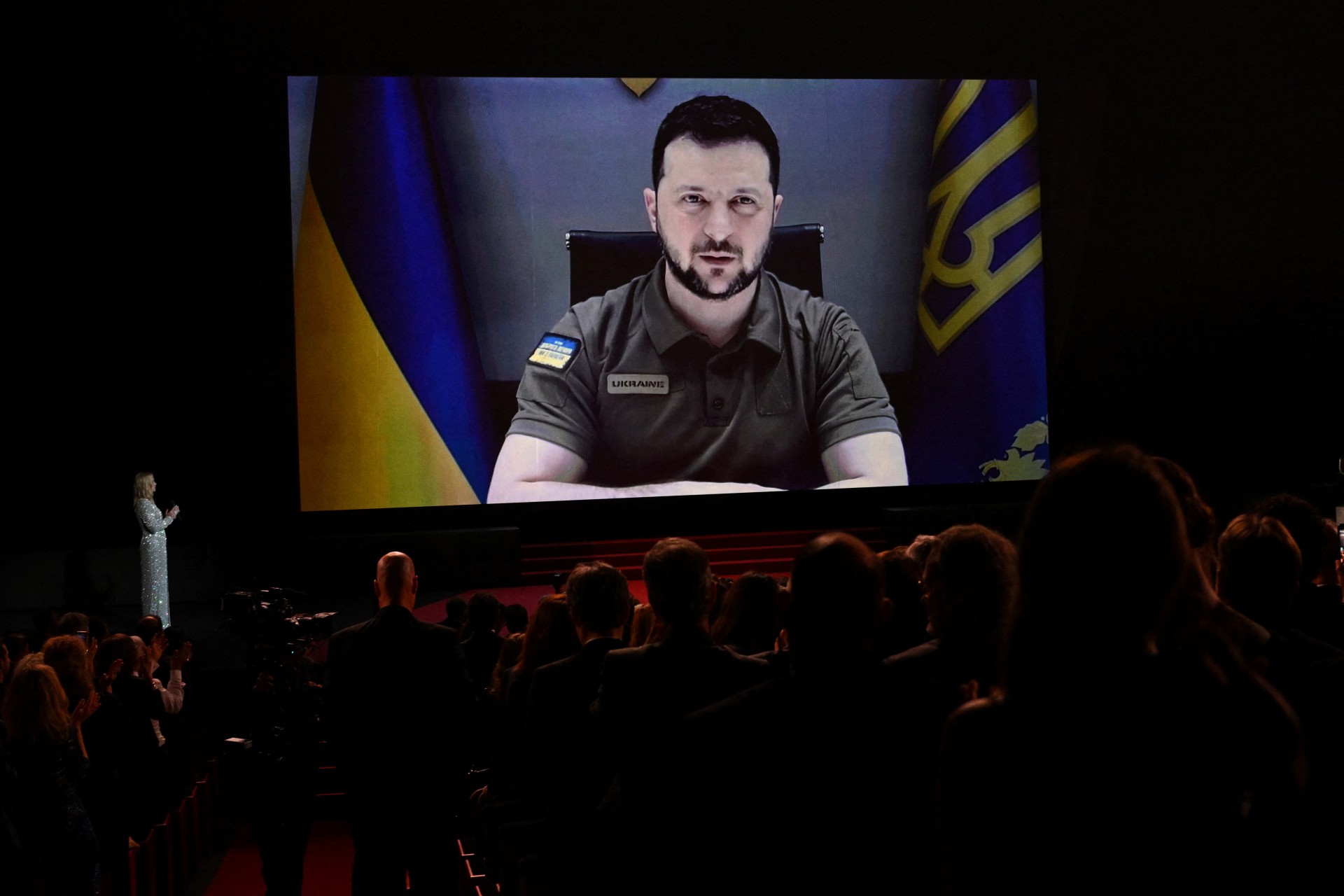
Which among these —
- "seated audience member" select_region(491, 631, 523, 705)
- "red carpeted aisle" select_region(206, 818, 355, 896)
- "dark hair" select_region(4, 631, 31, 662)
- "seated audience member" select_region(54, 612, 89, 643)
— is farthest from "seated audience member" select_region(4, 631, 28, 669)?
"seated audience member" select_region(491, 631, 523, 705)

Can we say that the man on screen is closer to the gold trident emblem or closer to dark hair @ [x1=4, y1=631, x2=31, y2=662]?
the gold trident emblem

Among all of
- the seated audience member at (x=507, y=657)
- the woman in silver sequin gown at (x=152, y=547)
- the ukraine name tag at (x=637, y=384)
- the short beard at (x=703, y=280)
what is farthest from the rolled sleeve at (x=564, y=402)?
the seated audience member at (x=507, y=657)

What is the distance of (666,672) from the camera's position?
79.1 inches

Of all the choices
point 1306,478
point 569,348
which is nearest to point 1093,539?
point 569,348

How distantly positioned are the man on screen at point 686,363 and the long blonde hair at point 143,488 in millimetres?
2442

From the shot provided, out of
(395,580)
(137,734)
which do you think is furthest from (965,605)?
(137,734)

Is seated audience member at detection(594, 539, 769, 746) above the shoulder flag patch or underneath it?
underneath

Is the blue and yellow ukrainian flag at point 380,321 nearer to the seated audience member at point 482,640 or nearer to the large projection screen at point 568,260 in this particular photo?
the large projection screen at point 568,260

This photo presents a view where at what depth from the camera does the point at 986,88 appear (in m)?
9.75

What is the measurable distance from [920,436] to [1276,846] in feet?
28.6

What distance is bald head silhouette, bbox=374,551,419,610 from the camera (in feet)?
10.6

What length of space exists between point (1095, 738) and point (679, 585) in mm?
1065

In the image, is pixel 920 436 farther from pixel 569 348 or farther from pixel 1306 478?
pixel 1306 478

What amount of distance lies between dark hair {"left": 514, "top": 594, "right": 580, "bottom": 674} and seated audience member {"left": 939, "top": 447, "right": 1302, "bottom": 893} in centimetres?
192
